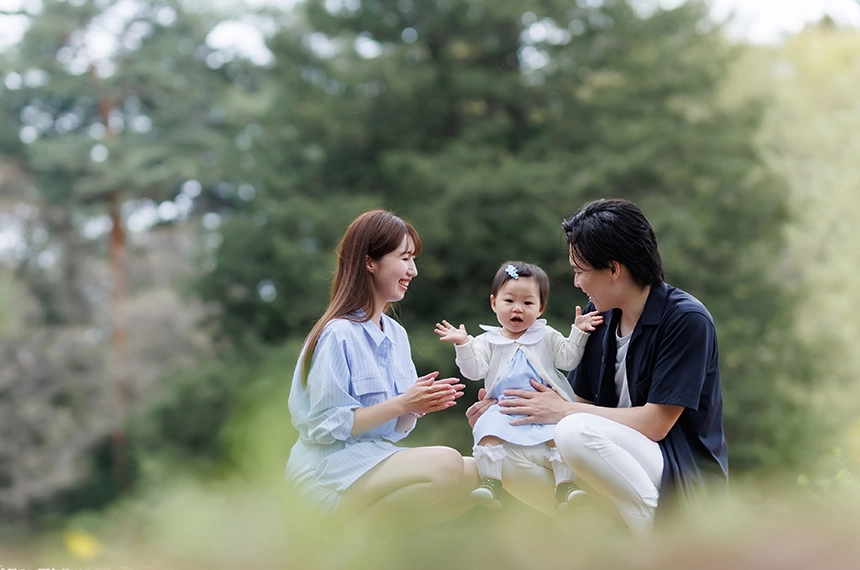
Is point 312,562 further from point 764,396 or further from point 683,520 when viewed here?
point 764,396

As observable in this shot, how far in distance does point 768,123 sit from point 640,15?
8.55 ft

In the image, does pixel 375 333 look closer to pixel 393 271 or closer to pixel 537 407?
pixel 393 271

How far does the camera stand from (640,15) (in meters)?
10.9

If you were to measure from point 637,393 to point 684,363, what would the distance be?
198 millimetres

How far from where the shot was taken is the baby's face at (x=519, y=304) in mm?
2803

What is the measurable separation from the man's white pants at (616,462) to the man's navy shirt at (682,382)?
5cm

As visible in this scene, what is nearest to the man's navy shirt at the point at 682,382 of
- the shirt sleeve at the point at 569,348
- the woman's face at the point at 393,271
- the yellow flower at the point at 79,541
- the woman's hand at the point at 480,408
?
the shirt sleeve at the point at 569,348

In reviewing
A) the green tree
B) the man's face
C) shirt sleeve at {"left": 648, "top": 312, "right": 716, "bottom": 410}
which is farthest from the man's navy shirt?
the green tree

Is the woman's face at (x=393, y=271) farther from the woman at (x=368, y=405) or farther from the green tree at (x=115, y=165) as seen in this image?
the green tree at (x=115, y=165)

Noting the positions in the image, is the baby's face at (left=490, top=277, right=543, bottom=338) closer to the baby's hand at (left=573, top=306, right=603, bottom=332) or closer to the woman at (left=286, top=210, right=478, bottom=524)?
the baby's hand at (left=573, top=306, right=603, bottom=332)

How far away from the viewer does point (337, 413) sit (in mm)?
2449

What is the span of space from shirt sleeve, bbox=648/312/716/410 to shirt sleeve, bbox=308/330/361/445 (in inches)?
31.9

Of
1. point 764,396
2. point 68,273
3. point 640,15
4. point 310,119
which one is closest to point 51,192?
point 68,273

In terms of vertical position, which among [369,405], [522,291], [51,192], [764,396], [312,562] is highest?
[51,192]
